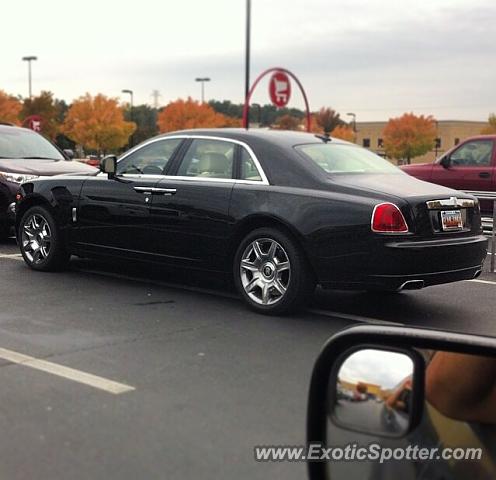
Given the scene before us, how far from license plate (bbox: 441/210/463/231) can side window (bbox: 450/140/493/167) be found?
7.83 meters

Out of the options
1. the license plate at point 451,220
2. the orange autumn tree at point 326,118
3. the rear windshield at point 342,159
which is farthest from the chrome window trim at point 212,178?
the orange autumn tree at point 326,118

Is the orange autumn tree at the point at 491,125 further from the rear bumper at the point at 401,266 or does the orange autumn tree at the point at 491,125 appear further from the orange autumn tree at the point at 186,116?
the rear bumper at the point at 401,266

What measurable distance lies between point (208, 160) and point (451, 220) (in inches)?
91.8

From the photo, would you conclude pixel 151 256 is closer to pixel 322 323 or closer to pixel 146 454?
pixel 322 323

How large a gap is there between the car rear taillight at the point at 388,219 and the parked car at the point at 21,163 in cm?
524

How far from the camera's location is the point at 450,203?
6.12 metres

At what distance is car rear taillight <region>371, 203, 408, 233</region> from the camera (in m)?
5.69

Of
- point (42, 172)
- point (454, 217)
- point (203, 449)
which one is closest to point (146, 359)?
point (203, 449)

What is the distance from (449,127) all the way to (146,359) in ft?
357

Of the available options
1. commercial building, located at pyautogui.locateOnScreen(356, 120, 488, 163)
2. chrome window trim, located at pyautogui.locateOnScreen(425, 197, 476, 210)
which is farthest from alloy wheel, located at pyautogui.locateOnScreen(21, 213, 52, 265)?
commercial building, located at pyautogui.locateOnScreen(356, 120, 488, 163)

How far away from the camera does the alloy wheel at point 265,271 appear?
6207 mm

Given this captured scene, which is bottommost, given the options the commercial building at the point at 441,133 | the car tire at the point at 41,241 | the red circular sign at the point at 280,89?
the car tire at the point at 41,241

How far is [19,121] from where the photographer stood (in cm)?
7000

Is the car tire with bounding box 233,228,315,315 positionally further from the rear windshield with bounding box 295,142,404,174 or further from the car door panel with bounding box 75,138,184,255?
the car door panel with bounding box 75,138,184,255
